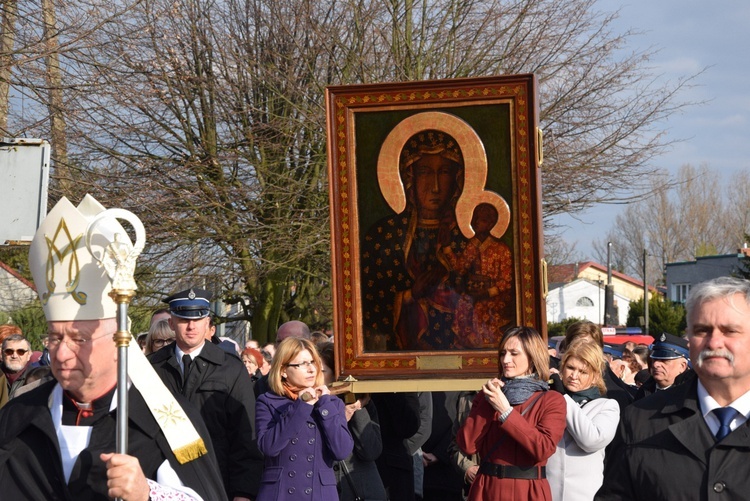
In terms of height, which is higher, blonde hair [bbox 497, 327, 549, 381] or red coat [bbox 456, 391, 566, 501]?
blonde hair [bbox 497, 327, 549, 381]

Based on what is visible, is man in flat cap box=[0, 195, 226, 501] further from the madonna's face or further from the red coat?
the madonna's face

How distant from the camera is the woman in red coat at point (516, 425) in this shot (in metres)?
5.88

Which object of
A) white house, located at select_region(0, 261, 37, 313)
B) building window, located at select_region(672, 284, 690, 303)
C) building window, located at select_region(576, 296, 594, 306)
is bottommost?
building window, located at select_region(576, 296, 594, 306)

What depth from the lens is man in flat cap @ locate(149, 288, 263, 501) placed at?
6609 mm

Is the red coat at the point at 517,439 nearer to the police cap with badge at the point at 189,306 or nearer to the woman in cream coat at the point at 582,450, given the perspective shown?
the woman in cream coat at the point at 582,450

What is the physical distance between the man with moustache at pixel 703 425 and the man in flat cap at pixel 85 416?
137 centimetres

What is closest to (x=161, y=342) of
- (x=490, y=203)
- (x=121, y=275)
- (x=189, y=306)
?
(x=189, y=306)

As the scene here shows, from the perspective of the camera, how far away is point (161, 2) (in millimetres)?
17109

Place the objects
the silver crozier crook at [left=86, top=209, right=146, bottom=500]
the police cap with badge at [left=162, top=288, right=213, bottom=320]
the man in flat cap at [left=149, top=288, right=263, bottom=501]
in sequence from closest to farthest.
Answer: the silver crozier crook at [left=86, top=209, right=146, bottom=500]
the man in flat cap at [left=149, top=288, right=263, bottom=501]
the police cap with badge at [left=162, top=288, right=213, bottom=320]

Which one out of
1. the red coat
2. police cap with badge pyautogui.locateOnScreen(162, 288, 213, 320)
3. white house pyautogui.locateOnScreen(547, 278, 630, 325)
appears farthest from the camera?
white house pyautogui.locateOnScreen(547, 278, 630, 325)

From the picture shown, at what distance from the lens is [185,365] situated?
693 centimetres

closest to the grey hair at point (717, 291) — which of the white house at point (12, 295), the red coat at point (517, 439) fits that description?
the red coat at point (517, 439)

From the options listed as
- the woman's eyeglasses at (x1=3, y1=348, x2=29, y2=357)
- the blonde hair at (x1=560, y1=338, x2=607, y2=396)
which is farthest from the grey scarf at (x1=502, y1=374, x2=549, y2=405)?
the woman's eyeglasses at (x1=3, y1=348, x2=29, y2=357)

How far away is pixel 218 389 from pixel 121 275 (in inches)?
129
